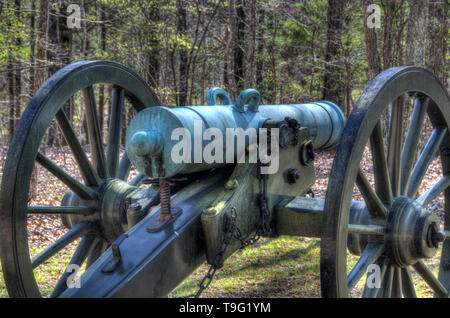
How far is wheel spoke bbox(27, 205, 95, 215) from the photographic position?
10.8 ft

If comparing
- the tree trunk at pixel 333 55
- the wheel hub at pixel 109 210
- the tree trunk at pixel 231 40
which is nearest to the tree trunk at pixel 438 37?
the tree trunk at pixel 333 55

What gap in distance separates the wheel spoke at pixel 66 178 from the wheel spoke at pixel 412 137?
2.42 m

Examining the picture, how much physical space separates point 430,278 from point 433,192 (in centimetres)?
64

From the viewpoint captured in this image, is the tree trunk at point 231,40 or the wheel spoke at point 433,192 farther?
the tree trunk at point 231,40

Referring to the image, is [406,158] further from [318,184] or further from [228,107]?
[318,184]

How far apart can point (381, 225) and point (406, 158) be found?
0.65m

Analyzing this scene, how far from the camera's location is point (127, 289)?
2.45 meters

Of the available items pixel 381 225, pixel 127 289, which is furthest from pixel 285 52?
pixel 127 289

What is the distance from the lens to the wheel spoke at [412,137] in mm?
3389

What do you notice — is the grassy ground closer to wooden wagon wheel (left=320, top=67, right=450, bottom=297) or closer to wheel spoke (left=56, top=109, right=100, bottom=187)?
wooden wagon wheel (left=320, top=67, right=450, bottom=297)

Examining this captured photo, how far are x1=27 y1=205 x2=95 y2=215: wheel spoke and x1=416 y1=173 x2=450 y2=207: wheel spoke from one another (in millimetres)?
2545

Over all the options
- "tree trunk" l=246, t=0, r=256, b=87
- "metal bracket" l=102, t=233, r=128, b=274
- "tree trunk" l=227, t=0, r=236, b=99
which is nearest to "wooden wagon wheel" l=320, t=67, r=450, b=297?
"metal bracket" l=102, t=233, r=128, b=274

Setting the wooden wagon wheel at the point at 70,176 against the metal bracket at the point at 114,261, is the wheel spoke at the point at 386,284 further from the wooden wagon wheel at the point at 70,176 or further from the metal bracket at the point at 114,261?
the wooden wagon wheel at the point at 70,176

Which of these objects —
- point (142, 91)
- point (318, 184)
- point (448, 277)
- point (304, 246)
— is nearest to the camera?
point (448, 277)
